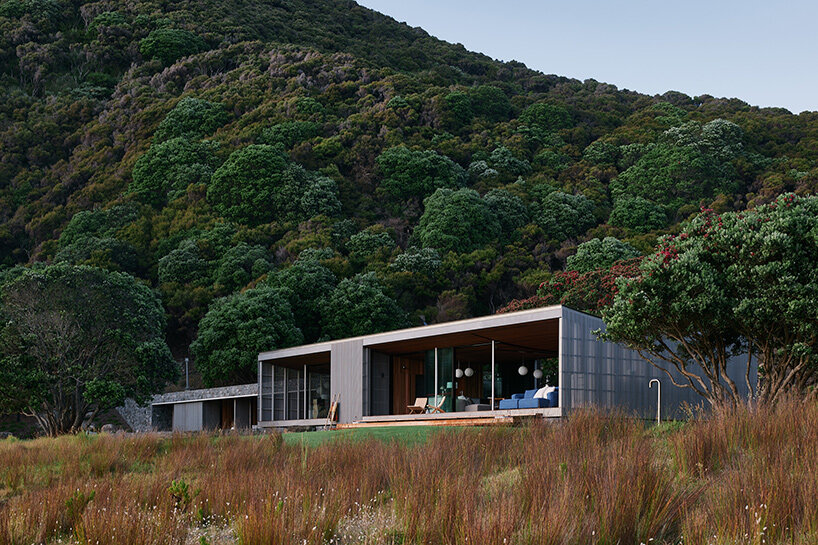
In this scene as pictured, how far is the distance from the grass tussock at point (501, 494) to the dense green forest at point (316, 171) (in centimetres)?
2089

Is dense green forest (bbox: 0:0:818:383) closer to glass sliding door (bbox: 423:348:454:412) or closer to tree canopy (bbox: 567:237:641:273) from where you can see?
tree canopy (bbox: 567:237:641:273)

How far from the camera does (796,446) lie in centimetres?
549

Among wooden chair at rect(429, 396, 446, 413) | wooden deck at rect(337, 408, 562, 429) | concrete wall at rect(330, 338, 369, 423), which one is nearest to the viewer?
wooden deck at rect(337, 408, 562, 429)

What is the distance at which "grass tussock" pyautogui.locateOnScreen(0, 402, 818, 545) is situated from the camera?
4.38m

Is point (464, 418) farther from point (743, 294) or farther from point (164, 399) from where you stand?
point (164, 399)

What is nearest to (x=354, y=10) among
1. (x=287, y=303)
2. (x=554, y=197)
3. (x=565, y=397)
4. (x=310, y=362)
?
(x=554, y=197)

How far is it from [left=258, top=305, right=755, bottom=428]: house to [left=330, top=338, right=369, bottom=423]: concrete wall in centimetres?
2

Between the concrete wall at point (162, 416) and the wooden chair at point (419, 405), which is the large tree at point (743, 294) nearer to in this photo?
the wooden chair at point (419, 405)

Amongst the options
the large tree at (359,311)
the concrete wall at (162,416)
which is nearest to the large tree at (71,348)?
the concrete wall at (162,416)

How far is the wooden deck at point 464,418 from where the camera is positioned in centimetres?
1287

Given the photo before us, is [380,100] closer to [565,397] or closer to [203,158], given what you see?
[203,158]

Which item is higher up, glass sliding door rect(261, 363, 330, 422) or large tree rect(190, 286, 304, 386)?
large tree rect(190, 286, 304, 386)

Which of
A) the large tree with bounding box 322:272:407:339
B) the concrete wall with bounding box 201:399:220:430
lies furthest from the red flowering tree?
the concrete wall with bounding box 201:399:220:430

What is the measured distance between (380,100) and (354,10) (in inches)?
1022
